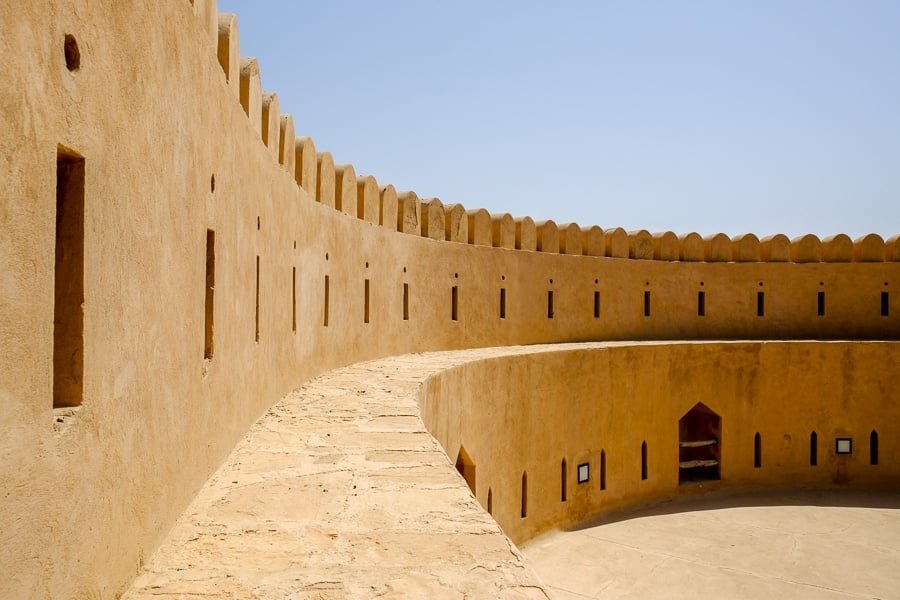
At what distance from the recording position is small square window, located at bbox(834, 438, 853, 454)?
12.5 m

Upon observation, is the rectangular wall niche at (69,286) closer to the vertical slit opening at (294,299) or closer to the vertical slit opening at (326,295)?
the vertical slit opening at (294,299)

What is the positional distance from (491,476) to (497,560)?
631 cm

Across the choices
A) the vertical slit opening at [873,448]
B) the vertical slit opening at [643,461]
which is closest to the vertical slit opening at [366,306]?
the vertical slit opening at [643,461]

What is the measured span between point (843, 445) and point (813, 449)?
20.0 inches

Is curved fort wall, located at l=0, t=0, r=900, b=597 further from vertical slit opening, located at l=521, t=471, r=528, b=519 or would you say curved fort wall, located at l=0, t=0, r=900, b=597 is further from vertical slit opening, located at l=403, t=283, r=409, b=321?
vertical slit opening, located at l=521, t=471, r=528, b=519

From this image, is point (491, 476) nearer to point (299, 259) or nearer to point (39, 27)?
point (299, 259)

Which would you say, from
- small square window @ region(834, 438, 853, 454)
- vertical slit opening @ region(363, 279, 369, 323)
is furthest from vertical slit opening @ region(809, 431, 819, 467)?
vertical slit opening @ region(363, 279, 369, 323)

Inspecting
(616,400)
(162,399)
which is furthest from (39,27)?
(616,400)

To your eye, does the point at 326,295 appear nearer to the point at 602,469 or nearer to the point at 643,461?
the point at 602,469

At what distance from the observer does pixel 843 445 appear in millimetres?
12508

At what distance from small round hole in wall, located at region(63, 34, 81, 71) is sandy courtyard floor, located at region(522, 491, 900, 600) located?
276 inches

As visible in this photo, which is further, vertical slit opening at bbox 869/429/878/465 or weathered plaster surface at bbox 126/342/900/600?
vertical slit opening at bbox 869/429/878/465

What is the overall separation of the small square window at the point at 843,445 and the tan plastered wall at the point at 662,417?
0.23ft

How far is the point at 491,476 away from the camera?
838 centimetres
